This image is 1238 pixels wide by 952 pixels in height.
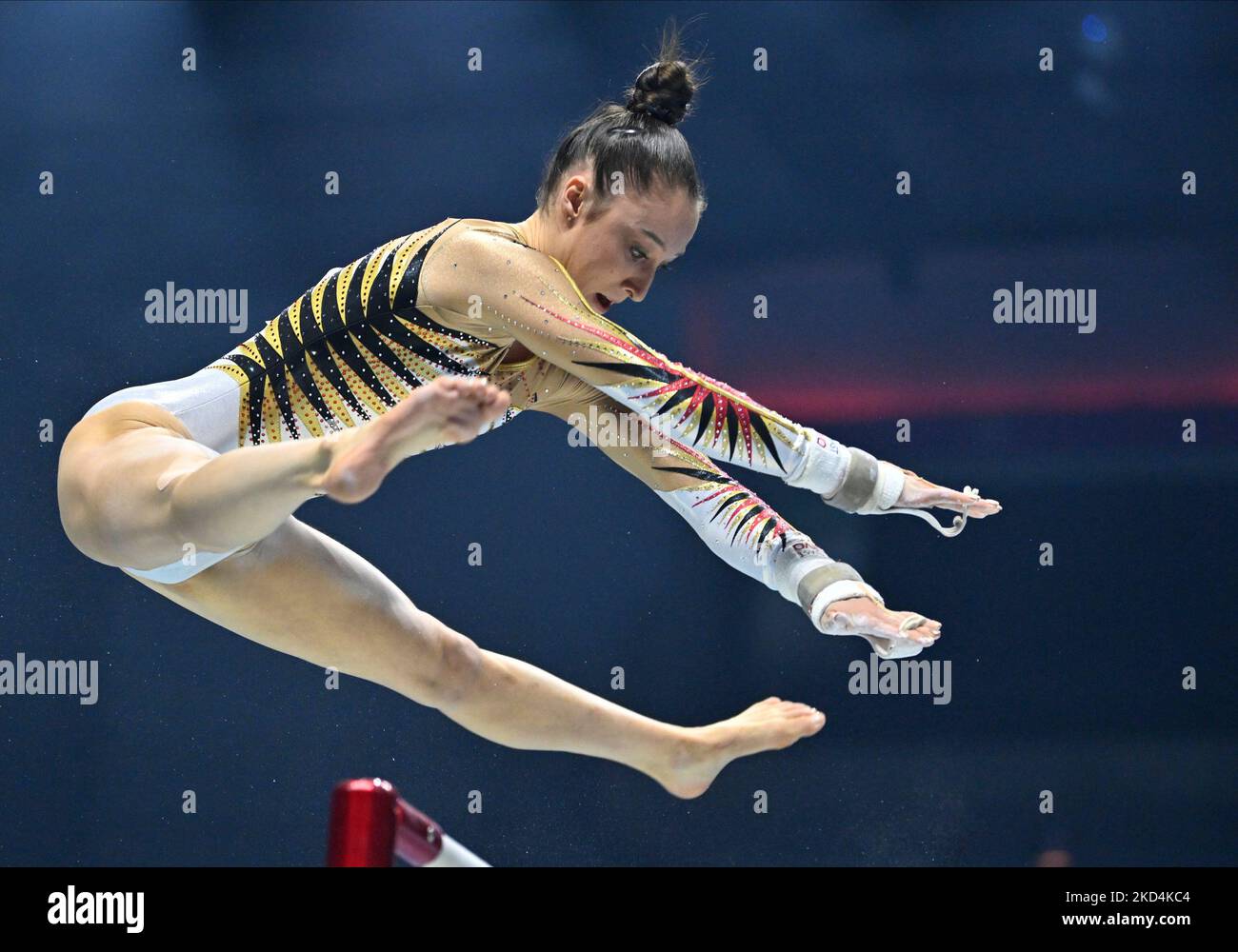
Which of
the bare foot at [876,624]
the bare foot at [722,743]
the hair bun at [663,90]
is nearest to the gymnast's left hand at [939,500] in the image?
the bare foot at [876,624]

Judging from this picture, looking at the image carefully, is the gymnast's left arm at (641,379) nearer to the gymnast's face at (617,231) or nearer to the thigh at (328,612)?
the gymnast's face at (617,231)

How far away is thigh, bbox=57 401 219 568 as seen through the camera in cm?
176

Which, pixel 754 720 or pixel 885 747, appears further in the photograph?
pixel 885 747

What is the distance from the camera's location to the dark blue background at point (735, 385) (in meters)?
3.38

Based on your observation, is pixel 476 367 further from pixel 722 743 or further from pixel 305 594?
pixel 722 743

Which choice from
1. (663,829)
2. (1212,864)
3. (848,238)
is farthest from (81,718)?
(1212,864)

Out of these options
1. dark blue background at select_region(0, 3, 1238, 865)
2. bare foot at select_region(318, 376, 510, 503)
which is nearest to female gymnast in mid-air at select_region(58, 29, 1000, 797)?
bare foot at select_region(318, 376, 510, 503)

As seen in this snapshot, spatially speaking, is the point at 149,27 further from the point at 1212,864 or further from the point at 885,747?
the point at 1212,864

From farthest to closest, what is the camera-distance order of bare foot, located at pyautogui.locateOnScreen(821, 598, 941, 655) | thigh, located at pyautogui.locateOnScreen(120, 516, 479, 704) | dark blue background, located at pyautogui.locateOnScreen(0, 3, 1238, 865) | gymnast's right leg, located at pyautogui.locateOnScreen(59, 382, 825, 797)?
dark blue background, located at pyautogui.locateOnScreen(0, 3, 1238, 865) → thigh, located at pyautogui.locateOnScreen(120, 516, 479, 704) → bare foot, located at pyautogui.locateOnScreen(821, 598, 941, 655) → gymnast's right leg, located at pyautogui.locateOnScreen(59, 382, 825, 797)

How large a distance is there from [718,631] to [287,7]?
1.89 m

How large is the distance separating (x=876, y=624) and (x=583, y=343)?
0.59 meters

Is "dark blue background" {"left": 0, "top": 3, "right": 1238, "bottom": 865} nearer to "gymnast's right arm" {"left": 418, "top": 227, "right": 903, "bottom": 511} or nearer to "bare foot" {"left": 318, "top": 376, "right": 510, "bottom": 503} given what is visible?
"gymnast's right arm" {"left": 418, "top": 227, "right": 903, "bottom": 511}

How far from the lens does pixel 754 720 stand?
2.30m

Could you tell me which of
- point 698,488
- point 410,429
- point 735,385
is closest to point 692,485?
point 698,488
